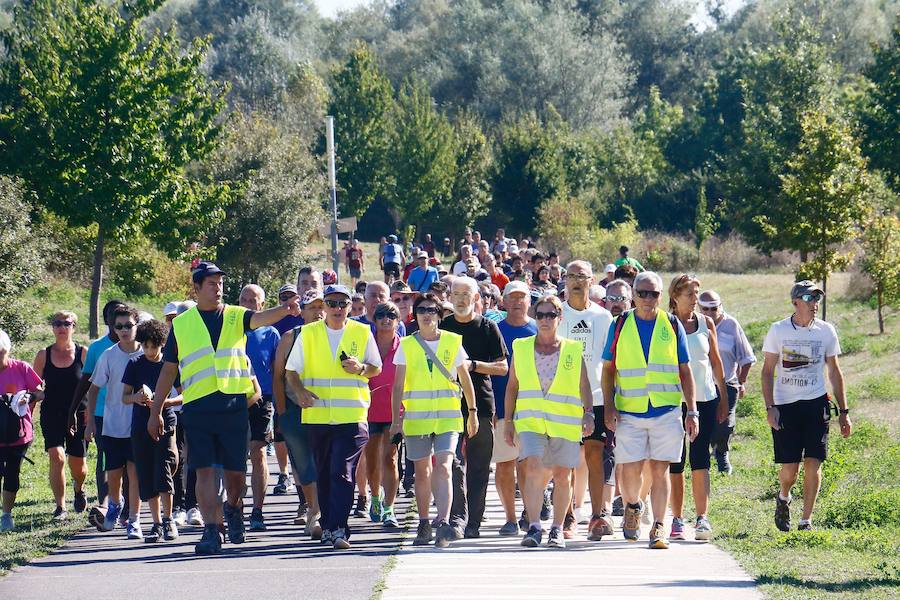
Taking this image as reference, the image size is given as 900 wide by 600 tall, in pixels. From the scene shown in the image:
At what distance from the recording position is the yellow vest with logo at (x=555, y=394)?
10.5 metres

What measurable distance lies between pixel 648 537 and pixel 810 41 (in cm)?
4010

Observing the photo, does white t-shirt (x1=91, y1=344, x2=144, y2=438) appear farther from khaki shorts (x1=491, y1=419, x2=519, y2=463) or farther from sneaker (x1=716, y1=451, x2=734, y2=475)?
sneaker (x1=716, y1=451, x2=734, y2=475)

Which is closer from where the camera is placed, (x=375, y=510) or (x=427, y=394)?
(x=427, y=394)

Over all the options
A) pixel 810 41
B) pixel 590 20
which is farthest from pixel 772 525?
pixel 590 20

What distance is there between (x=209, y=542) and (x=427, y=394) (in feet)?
6.14

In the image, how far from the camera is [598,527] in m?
11.0

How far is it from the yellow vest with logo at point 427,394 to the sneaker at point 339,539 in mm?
886

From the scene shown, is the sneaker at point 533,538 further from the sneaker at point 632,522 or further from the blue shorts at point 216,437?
the blue shorts at point 216,437

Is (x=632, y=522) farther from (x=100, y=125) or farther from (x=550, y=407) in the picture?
(x=100, y=125)

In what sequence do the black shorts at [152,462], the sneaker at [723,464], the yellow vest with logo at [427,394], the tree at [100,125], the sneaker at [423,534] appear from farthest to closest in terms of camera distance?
the tree at [100,125] < the sneaker at [723,464] < the black shorts at [152,462] < the yellow vest with logo at [427,394] < the sneaker at [423,534]

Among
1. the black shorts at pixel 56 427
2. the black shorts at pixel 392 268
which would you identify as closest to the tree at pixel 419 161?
the black shorts at pixel 392 268

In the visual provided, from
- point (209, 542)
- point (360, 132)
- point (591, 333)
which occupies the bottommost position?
point (209, 542)

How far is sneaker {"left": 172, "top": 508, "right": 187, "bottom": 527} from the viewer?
1192 centimetres

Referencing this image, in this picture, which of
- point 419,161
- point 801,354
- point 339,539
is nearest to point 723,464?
point 801,354
